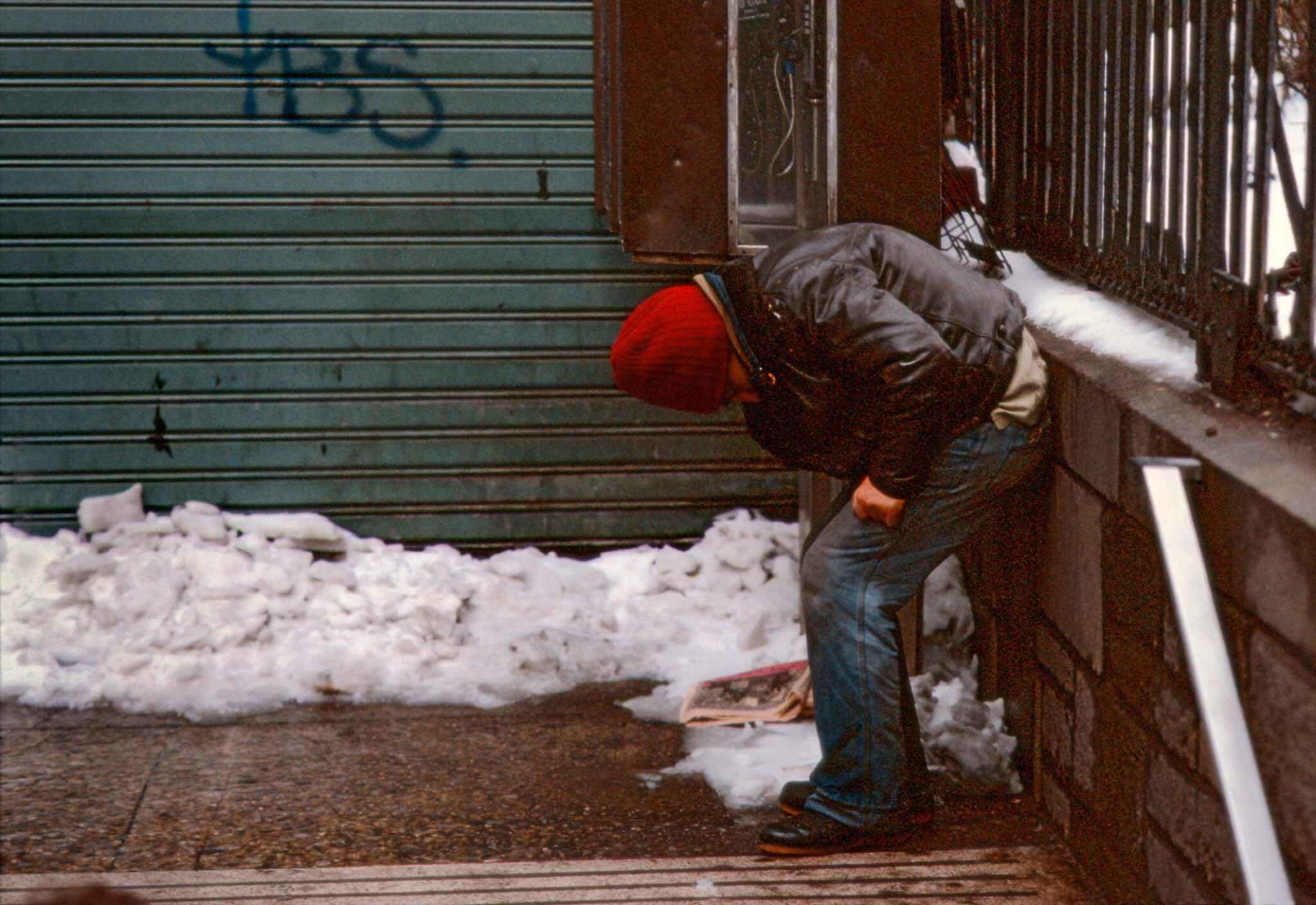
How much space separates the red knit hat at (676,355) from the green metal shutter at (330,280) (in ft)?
10.1

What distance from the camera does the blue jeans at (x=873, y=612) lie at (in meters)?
4.40

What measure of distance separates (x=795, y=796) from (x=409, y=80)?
12.8 feet

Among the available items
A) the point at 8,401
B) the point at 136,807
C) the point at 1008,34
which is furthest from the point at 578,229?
the point at 136,807

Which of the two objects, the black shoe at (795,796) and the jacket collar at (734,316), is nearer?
the jacket collar at (734,316)

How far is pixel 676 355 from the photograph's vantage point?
14.0 feet

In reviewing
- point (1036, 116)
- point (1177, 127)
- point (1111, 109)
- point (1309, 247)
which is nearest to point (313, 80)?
point (1036, 116)

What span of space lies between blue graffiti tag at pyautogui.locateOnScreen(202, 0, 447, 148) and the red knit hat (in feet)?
10.7

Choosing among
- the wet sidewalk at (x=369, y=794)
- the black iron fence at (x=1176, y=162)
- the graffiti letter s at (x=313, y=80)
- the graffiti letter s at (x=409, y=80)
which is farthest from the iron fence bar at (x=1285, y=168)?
the graffiti letter s at (x=313, y=80)

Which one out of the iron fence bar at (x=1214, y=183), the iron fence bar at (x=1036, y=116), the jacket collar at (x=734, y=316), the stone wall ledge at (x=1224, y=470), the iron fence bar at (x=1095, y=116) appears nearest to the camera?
the stone wall ledge at (x=1224, y=470)

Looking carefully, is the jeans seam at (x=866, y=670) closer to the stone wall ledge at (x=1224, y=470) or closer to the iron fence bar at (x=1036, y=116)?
the stone wall ledge at (x=1224, y=470)

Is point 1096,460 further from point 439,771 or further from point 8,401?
point 8,401

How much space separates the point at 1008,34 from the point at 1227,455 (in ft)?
10.1

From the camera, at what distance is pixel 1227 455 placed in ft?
10.8

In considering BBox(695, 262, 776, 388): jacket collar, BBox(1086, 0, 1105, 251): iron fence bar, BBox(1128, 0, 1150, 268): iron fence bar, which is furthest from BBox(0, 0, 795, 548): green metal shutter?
BBox(1128, 0, 1150, 268): iron fence bar
